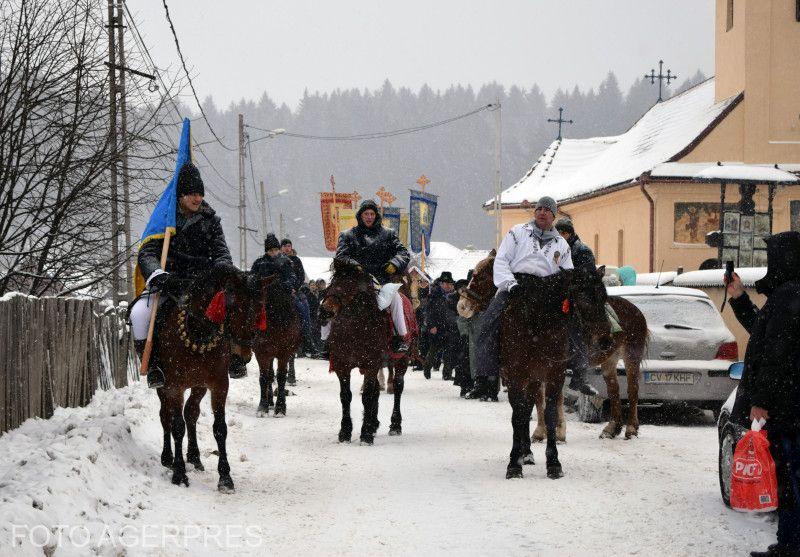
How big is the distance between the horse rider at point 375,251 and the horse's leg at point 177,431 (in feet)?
11.9

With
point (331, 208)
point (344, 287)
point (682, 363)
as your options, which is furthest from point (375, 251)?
point (331, 208)

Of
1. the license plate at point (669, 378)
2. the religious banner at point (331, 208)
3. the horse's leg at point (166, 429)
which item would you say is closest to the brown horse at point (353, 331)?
the horse's leg at point (166, 429)

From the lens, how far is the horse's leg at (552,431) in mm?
9422

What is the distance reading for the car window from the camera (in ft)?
47.7

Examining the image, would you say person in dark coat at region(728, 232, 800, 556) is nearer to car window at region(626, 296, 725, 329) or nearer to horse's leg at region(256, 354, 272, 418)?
car window at region(626, 296, 725, 329)

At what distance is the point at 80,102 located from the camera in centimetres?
1314

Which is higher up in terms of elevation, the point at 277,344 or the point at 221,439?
the point at 277,344

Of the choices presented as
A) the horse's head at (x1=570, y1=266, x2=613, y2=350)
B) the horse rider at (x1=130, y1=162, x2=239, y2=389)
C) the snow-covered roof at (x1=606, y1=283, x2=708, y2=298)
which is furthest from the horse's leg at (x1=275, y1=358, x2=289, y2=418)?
the horse's head at (x1=570, y1=266, x2=613, y2=350)

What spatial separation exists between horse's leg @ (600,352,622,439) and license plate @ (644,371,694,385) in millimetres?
987

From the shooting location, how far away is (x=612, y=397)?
1295cm

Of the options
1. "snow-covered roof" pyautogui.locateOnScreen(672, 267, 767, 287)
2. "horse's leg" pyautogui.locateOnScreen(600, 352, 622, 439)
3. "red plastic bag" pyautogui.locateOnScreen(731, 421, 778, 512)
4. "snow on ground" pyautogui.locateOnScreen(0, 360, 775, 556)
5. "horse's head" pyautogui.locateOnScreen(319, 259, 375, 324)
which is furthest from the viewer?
"snow-covered roof" pyautogui.locateOnScreen(672, 267, 767, 287)

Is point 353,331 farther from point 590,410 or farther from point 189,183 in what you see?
point 590,410

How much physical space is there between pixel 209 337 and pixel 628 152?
42.6m

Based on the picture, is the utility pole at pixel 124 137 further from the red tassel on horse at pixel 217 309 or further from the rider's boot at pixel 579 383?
the rider's boot at pixel 579 383
